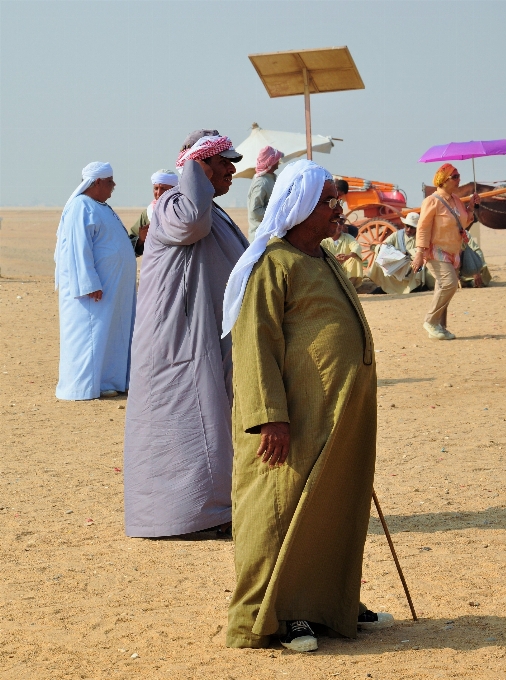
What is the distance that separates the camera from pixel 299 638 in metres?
3.75

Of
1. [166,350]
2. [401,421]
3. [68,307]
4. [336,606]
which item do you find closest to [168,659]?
[336,606]

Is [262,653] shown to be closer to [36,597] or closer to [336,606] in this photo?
[336,606]

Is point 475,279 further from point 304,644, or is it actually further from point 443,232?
point 304,644

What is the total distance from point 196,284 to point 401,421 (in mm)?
3212

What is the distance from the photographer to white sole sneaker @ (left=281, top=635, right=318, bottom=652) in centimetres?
373

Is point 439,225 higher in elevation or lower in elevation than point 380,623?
higher

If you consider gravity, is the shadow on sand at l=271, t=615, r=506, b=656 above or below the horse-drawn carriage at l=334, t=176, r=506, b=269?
above

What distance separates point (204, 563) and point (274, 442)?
1.48 meters

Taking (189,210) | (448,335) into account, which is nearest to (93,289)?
(189,210)

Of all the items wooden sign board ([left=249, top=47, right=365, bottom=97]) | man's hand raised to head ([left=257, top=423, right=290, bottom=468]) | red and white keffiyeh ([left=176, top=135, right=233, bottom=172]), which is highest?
wooden sign board ([left=249, top=47, right=365, bottom=97])

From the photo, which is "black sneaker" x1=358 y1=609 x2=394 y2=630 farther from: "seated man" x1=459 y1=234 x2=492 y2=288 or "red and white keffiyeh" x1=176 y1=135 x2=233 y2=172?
"seated man" x1=459 y1=234 x2=492 y2=288

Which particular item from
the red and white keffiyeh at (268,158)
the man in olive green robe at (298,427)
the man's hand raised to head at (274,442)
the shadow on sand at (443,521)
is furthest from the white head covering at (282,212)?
the red and white keffiyeh at (268,158)

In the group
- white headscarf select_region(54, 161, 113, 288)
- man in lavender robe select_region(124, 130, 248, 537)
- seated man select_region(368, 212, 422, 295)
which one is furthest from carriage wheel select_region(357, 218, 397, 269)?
man in lavender robe select_region(124, 130, 248, 537)

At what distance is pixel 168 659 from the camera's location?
3.79m
